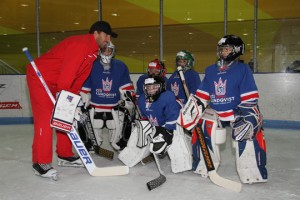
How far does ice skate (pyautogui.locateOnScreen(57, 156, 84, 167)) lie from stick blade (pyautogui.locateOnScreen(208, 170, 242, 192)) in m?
1.08

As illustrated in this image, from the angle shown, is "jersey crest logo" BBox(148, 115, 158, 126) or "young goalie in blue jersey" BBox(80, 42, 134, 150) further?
"young goalie in blue jersey" BBox(80, 42, 134, 150)

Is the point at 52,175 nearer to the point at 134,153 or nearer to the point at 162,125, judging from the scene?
the point at 134,153

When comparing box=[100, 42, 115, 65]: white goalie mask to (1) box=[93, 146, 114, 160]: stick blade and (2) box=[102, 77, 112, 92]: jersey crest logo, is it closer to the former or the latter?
(2) box=[102, 77, 112, 92]: jersey crest logo

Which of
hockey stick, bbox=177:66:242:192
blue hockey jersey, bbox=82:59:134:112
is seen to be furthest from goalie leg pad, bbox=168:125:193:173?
blue hockey jersey, bbox=82:59:134:112

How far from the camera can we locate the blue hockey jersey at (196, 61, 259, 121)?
2.45 m

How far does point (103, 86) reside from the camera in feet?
11.5

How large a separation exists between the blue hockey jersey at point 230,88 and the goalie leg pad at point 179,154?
→ 1.19 ft

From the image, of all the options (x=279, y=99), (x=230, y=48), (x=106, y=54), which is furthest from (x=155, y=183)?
(x=279, y=99)

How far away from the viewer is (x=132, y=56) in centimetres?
584

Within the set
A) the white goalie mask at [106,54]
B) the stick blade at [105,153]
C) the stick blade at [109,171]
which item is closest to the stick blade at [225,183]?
the stick blade at [109,171]

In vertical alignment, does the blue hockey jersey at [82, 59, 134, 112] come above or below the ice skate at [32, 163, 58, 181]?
above

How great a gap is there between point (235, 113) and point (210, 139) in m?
0.25

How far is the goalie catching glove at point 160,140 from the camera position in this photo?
253cm

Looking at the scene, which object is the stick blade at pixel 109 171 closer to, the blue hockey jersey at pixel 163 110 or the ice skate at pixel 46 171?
the ice skate at pixel 46 171
